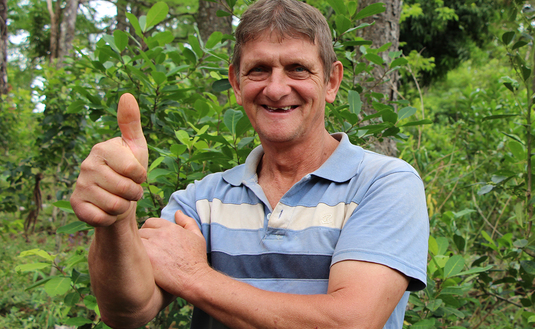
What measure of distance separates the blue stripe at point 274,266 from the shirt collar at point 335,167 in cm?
31

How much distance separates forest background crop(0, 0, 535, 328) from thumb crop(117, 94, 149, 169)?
0.74 meters

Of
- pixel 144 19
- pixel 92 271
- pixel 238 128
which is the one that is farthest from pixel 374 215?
pixel 144 19

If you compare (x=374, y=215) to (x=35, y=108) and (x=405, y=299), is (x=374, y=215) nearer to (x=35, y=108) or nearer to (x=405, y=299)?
(x=405, y=299)

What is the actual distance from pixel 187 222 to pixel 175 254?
179mm

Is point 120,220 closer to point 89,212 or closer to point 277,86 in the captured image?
point 89,212

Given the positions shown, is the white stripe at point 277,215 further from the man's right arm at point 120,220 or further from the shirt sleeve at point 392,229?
the man's right arm at point 120,220

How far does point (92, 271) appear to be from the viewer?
1285mm

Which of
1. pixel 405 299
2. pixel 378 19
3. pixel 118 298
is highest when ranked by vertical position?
pixel 378 19

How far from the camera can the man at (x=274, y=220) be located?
113 centimetres

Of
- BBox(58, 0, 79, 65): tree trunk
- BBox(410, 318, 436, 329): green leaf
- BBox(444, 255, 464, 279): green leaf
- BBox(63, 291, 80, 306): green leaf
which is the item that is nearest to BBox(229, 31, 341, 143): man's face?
BBox(444, 255, 464, 279): green leaf

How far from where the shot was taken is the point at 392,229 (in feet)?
4.13

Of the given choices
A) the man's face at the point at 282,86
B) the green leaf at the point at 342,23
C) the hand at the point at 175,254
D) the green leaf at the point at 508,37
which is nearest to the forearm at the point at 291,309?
the hand at the point at 175,254

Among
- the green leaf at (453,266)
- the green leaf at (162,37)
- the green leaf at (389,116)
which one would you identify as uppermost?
→ the green leaf at (162,37)

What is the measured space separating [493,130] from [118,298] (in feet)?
11.0
